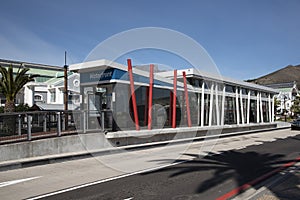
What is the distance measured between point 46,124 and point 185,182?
7.15 m

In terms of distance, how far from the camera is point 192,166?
949 centimetres

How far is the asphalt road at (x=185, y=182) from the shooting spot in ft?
20.2

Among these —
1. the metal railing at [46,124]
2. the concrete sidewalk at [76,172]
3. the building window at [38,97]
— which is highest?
the building window at [38,97]

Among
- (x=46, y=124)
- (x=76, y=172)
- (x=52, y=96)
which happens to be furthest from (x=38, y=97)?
(x=76, y=172)

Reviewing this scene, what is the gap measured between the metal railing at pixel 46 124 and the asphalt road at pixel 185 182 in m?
5.00

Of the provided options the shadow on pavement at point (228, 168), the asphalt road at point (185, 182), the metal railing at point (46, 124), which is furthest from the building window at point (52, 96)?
the asphalt road at point (185, 182)

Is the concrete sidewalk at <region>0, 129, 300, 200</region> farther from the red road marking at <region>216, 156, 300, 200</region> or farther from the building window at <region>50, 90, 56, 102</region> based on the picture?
the building window at <region>50, 90, 56, 102</region>

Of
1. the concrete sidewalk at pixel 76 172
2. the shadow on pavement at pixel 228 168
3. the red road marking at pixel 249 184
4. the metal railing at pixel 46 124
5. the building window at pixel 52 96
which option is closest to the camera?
the red road marking at pixel 249 184

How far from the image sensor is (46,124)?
1197 centimetres

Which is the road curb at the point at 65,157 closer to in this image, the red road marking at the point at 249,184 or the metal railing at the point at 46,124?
the metal railing at the point at 46,124

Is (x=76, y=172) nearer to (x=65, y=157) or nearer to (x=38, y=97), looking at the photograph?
(x=65, y=157)

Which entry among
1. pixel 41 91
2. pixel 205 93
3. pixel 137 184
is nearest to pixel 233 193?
pixel 137 184

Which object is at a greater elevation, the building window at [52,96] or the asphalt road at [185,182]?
the building window at [52,96]

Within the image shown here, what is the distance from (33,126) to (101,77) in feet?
16.4
